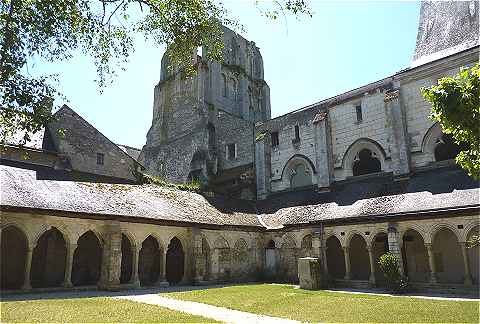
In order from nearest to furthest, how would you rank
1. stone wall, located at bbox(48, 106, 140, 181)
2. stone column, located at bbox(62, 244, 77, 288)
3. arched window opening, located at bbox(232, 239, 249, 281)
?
stone column, located at bbox(62, 244, 77, 288) → arched window opening, located at bbox(232, 239, 249, 281) → stone wall, located at bbox(48, 106, 140, 181)

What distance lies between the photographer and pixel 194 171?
103 ft

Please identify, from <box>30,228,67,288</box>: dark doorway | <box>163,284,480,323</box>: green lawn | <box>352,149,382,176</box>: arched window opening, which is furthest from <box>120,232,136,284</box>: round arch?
<box>352,149,382,176</box>: arched window opening

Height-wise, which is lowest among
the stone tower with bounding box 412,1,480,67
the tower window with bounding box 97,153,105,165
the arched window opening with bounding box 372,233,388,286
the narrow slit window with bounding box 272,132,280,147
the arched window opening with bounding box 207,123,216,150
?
the arched window opening with bounding box 372,233,388,286

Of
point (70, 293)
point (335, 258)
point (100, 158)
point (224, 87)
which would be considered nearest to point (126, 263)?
point (70, 293)

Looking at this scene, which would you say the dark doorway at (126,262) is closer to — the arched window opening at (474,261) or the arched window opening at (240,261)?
the arched window opening at (240,261)

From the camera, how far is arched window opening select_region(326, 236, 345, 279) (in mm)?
20875

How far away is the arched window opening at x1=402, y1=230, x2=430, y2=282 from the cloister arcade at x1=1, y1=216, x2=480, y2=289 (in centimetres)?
4

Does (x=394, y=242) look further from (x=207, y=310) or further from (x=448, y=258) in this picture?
(x=207, y=310)

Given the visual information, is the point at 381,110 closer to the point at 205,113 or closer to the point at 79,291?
the point at 205,113

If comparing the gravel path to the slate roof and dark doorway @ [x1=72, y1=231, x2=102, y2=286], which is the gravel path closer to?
the slate roof

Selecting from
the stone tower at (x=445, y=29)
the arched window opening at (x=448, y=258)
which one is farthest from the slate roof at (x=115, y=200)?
the stone tower at (x=445, y=29)

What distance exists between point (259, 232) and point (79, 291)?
406 inches

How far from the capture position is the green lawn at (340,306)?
9469 millimetres

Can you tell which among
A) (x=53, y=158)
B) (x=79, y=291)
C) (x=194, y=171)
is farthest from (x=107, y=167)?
(x=79, y=291)
